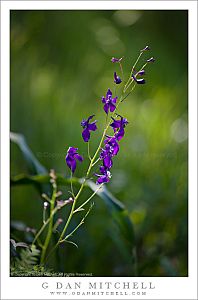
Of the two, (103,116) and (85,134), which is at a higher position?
(103,116)

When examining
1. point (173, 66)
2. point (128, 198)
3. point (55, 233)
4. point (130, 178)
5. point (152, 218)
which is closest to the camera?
point (55, 233)

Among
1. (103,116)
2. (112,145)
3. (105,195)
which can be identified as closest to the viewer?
(112,145)

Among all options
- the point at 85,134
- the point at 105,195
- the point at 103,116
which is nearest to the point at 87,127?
the point at 85,134

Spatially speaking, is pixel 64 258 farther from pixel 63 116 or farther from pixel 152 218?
pixel 63 116

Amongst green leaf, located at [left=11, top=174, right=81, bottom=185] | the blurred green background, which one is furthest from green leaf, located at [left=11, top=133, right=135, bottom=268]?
the blurred green background

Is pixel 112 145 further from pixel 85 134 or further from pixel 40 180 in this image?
pixel 40 180

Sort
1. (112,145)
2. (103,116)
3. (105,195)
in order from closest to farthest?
(112,145) < (105,195) < (103,116)

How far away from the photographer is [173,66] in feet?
6.33

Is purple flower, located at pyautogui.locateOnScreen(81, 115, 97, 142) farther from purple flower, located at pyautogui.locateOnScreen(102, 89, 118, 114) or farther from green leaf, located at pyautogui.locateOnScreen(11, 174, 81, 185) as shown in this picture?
green leaf, located at pyautogui.locateOnScreen(11, 174, 81, 185)

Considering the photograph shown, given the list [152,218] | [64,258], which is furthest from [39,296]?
[152,218]
